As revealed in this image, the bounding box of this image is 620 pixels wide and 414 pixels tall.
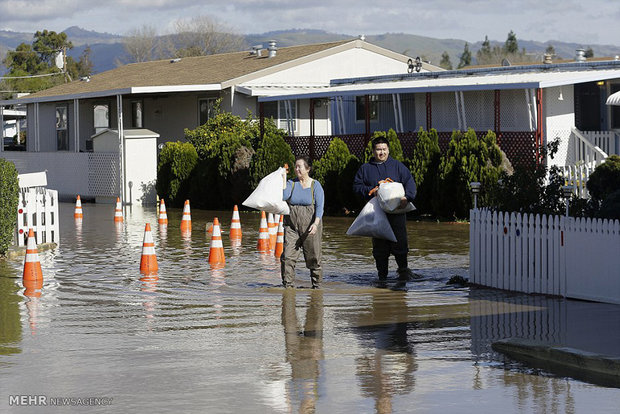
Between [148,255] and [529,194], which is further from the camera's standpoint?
[148,255]

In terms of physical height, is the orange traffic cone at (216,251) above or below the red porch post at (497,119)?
below

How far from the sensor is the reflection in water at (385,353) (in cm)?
837

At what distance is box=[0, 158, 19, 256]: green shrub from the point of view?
57.3 ft

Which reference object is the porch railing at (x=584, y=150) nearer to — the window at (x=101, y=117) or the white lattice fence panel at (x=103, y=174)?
the white lattice fence panel at (x=103, y=174)

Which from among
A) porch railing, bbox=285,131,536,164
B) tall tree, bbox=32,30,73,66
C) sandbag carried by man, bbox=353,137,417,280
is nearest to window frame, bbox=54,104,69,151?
porch railing, bbox=285,131,536,164

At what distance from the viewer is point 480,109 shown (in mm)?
29672

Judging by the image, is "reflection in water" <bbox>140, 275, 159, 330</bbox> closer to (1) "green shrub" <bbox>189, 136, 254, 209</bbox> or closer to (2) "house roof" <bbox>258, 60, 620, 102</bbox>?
(2) "house roof" <bbox>258, 60, 620, 102</bbox>

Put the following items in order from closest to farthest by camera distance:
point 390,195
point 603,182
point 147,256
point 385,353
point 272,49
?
point 385,353 → point 390,195 → point 147,256 → point 603,182 → point 272,49

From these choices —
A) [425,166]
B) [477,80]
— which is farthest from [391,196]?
[477,80]

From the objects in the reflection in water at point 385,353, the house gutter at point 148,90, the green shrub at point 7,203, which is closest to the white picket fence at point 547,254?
the reflection in water at point 385,353

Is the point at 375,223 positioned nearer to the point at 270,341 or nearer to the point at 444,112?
the point at 270,341

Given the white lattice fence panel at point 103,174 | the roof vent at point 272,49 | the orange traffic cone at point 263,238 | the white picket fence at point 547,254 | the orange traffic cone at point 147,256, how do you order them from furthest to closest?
the roof vent at point 272,49, the white lattice fence panel at point 103,174, the orange traffic cone at point 263,238, the orange traffic cone at point 147,256, the white picket fence at point 547,254

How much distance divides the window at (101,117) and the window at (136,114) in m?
1.24

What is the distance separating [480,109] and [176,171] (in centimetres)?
884
